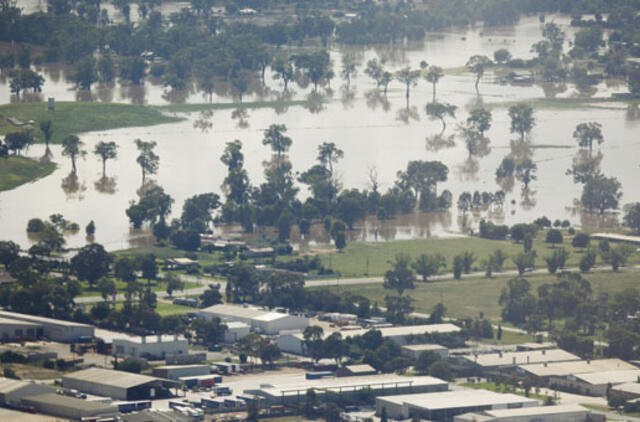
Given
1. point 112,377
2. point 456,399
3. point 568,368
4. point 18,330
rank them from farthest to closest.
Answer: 1. point 18,330
2. point 568,368
3. point 112,377
4. point 456,399

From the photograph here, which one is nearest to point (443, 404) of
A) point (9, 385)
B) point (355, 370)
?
point (355, 370)

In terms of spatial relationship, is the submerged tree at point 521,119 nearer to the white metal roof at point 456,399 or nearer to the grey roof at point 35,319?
the grey roof at point 35,319

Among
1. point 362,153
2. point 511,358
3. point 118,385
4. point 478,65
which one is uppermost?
point 478,65

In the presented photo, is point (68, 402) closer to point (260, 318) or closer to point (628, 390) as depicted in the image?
point (260, 318)

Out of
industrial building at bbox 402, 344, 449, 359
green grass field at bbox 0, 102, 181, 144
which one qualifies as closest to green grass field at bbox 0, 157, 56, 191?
green grass field at bbox 0, 102, 181, 144

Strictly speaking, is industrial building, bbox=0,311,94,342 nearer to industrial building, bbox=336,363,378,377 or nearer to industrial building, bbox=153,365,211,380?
Answer: industrial building, bbox=153,365,211,380

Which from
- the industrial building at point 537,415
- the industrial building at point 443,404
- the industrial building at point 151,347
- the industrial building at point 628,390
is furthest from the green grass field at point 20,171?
the industrial building at point 537,415

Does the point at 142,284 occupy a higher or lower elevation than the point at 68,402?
higher
